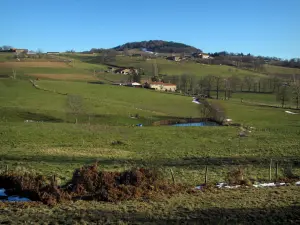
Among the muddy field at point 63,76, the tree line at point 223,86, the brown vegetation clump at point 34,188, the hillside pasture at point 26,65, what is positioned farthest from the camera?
the hillside pasture at point 26,65

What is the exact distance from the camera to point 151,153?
33.6 m

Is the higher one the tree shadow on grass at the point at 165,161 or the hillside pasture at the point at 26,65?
the hillside pasture at the point at 26,65

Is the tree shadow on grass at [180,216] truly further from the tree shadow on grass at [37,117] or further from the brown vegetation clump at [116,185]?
the tree shadow on grass at [37,117]

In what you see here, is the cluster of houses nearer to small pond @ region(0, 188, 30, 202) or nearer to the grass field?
the grass field

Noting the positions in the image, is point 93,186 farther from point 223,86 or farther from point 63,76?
point 223,86

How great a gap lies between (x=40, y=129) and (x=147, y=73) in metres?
132

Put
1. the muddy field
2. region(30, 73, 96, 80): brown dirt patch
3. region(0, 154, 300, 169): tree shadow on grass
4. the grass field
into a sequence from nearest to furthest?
the grass field < region(0, 154, 300, 169): tree shadow on grass < the muddy field < region(30, 73, 96, 80): brown dirt patch

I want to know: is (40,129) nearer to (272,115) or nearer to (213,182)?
(213,182)

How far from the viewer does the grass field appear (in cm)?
1470

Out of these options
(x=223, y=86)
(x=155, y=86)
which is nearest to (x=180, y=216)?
(x=155, y=86)

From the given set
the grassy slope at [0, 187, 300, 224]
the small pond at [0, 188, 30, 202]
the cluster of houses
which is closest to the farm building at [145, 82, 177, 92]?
the cluster of houses

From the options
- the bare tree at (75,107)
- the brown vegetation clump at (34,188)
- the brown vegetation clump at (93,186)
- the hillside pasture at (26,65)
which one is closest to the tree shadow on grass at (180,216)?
the brown vegetation clump at (34,188)

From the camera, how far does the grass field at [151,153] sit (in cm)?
1470

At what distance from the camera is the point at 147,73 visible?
17575 cm
